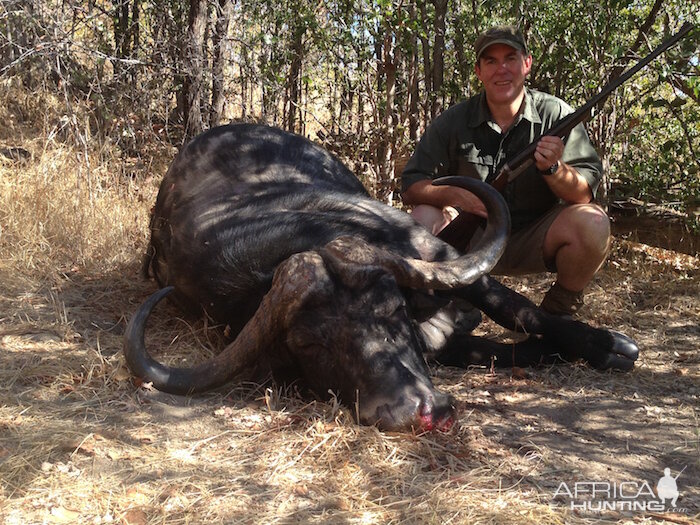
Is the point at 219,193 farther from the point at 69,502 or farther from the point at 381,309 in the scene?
the point at 69,502

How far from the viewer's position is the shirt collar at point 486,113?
4.62 m

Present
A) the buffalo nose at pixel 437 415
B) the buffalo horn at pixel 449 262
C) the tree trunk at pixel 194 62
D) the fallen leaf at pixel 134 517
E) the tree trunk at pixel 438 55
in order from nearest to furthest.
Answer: the fallen leaf at pixel 134 517 → the buffalo nose at pixel 437 415 → the buffalo horn at pixel 449 262 → the tree trunk at pixel 438 55 → the tree trunk at pixel 194 62

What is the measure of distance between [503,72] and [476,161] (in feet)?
1.92

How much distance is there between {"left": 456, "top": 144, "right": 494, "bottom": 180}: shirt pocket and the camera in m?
4.74

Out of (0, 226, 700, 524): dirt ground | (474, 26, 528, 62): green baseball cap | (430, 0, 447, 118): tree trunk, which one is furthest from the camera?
(430, 0, 447, 118): tree trunk

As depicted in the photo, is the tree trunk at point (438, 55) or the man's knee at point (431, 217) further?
the tree trunk at point (438, 55)

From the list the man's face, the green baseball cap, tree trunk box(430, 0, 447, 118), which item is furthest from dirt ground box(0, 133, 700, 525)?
tree trunk box(430, 0, 447, 118)

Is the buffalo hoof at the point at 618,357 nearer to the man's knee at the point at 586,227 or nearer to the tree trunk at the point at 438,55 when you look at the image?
the man's knee at the point at 586,227

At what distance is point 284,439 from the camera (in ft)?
9.51

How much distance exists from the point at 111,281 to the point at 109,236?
27.0 inches

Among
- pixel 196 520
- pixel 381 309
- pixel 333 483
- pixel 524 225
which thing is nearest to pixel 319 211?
pixel 381 309

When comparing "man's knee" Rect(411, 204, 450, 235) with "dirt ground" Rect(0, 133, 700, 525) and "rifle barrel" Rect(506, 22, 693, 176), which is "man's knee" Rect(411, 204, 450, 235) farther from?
"dirt ground" Rect(0, 133, 700, 525)

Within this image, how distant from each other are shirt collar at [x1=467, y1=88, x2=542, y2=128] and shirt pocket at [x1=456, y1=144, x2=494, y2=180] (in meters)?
0.15

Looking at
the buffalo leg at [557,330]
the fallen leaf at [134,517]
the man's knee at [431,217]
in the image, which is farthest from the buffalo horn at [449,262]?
the fallen leaf at [134,517]
